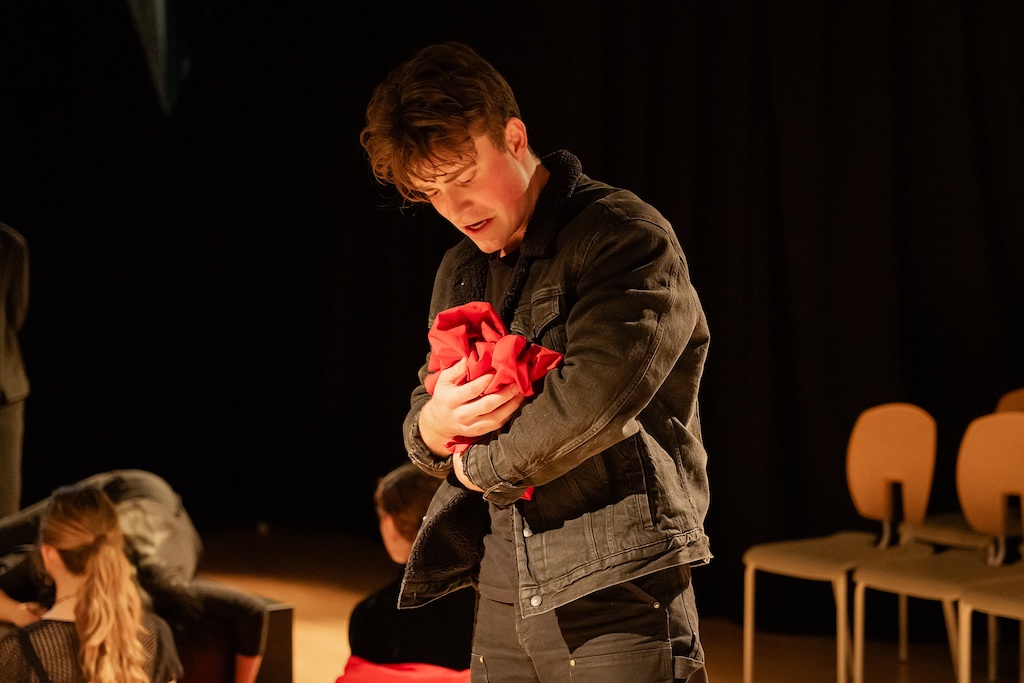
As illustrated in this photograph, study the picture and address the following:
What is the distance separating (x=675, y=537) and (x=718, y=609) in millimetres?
3417

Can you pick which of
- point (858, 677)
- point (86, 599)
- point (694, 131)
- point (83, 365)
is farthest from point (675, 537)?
point (694, 131)

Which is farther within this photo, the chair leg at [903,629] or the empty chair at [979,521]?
the chair leg at [903,629]

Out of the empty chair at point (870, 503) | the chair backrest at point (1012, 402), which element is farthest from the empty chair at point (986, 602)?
the chair backrest at point (1012, 402)

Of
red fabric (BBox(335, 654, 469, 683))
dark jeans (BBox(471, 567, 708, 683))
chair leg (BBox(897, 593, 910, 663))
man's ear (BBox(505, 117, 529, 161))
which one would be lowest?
chair leg (BBox(897, 593, 910, 663))

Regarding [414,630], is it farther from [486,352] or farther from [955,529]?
[955,529]

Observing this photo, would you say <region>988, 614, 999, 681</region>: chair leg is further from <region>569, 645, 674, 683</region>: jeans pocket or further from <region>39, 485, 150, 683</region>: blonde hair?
<region>569, 645, 674, 683</region>: jeans pocket

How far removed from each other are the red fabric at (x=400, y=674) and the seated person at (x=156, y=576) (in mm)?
884

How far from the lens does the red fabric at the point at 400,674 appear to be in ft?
7.41

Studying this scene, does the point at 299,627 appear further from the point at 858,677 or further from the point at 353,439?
the point at 858,677

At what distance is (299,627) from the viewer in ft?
14.5

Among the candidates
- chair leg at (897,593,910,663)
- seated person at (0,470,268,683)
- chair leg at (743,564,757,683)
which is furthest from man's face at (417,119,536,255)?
chair leg at (897,593,910,663)

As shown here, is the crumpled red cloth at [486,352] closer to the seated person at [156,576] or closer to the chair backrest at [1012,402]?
the seated person at [156,576]

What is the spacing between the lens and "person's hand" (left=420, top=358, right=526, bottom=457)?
128cm

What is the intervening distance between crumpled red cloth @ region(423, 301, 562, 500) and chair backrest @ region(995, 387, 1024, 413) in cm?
295
